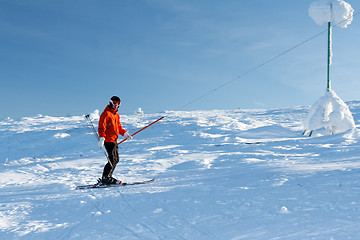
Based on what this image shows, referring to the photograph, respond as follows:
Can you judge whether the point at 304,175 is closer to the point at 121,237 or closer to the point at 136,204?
the point at 136,204

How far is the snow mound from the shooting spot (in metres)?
12.1

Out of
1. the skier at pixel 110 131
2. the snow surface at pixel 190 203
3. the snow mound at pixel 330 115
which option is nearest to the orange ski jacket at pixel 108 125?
the skier at pixel 110 131

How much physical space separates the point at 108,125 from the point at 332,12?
12017 millimetres

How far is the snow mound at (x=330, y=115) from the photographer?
39.6ft

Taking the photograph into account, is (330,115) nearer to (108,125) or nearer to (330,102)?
(330,102)

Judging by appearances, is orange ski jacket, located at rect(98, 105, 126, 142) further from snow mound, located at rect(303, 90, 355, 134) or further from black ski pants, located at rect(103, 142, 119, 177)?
snow mound, located at rect(303, 90, 355, 134)

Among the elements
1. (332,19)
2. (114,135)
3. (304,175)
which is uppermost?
(332,19)

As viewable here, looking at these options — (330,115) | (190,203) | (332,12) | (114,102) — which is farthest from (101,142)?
(332,12)

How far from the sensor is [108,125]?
661 centimetres

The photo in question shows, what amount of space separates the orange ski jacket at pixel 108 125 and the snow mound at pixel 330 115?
31.2ft

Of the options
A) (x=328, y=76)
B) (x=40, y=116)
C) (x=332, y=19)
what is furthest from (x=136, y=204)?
(x=40, y=116)

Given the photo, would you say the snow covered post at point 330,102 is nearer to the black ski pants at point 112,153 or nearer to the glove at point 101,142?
the black ski pants at point 112,153

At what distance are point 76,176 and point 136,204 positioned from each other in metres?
4.02

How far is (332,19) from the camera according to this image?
43.1ft
